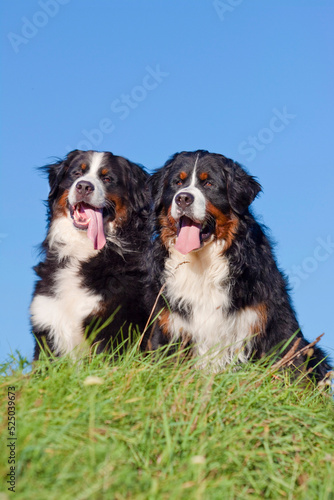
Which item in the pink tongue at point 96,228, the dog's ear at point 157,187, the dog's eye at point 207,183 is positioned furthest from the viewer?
the pink tongue at point 96,228

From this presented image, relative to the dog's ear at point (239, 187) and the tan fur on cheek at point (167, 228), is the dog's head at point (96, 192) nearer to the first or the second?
the tan fur on cheek at point (167, 228)

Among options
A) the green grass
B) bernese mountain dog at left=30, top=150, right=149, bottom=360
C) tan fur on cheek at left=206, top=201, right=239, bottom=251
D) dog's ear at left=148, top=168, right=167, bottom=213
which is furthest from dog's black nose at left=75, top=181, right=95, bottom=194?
the green grass

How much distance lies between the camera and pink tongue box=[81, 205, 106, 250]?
573 centimetres

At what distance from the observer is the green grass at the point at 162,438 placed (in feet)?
8.31

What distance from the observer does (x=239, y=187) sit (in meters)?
5.18

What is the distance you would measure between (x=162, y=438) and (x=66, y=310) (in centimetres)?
271

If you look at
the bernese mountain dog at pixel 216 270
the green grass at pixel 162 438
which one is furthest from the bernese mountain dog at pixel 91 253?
the green grass at pixel 162 438

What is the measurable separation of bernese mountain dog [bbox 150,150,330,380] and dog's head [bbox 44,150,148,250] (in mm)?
735

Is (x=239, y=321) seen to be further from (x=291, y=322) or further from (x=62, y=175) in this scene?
(x=62, y=175)

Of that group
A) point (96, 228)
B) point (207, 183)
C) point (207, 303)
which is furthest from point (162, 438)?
point (96, 228)

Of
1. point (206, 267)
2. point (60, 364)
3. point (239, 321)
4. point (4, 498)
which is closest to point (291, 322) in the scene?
point (239, 321)

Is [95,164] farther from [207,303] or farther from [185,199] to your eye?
[207,303]

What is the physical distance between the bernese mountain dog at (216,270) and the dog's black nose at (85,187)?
0.79 metres

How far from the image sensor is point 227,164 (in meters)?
5.25
